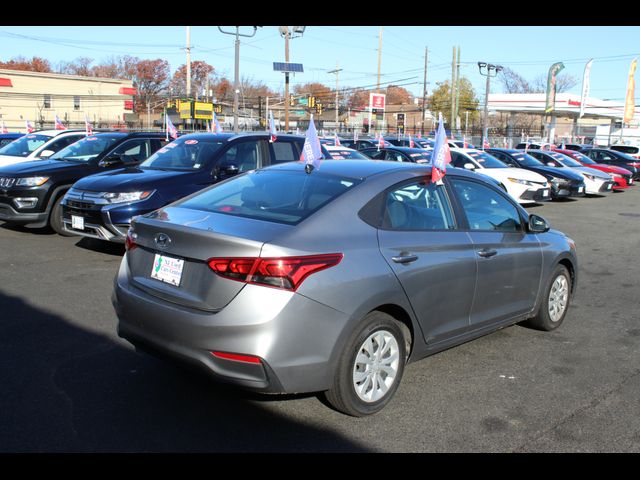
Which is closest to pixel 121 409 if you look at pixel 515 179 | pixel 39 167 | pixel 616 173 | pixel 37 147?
pixel 39 167

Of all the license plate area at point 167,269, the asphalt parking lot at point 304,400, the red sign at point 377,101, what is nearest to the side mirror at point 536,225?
the asphalt parking lot at point 304,400

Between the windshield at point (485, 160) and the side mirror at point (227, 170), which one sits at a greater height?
the side mirror at point (227, 170)

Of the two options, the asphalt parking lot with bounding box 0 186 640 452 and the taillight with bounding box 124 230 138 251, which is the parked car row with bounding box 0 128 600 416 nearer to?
the taillight with bounding box 124 230 138 251

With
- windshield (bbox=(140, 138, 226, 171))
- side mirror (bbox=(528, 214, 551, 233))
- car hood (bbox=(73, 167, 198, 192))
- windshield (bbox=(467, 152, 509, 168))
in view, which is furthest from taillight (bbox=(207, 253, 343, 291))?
windshield (bbox=(467, 152, 509, 168))

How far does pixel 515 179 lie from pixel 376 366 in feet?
44.3

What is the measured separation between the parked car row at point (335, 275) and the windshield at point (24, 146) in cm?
1129

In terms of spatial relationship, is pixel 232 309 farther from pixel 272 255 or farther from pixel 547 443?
pixel 547 443

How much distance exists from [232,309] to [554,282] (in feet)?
11.5

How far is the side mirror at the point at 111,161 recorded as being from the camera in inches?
402

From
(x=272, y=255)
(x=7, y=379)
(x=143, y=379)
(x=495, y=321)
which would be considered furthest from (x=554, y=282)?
(x=7, y=379)

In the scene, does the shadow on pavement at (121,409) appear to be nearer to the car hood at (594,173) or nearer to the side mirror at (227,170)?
the side mirror at (227,170)

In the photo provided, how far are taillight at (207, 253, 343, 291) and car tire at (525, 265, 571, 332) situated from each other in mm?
2975

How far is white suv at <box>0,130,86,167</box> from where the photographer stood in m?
12.4

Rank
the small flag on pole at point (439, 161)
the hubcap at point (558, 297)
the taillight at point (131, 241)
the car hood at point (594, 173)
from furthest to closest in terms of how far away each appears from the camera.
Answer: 1. the car hood at point (594, 173)
2. the hubcap at point (558, 297)
3. the small flag on pole at point (439, 161)
4. the taillight at point (131, 241)
